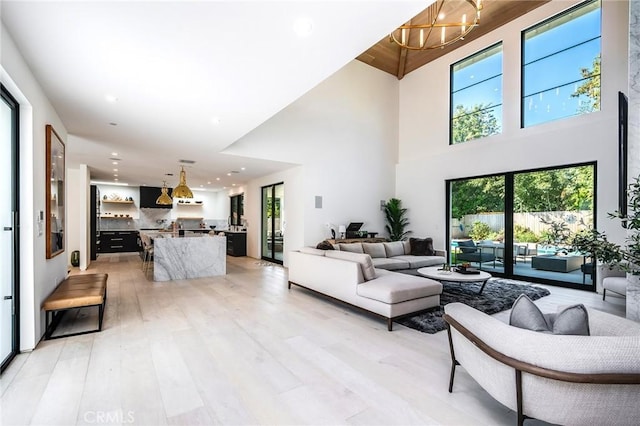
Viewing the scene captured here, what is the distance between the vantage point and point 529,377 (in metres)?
1.50

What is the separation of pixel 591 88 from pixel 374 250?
518 centimetres

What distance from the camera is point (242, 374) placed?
2395 mm

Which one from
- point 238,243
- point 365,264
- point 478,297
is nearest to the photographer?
point 365,264

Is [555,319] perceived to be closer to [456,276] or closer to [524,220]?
[456,276]

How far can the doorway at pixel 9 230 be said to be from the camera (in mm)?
2541

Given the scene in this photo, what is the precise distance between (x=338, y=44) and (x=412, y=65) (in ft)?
25.6

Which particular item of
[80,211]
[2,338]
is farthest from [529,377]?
[80,211]

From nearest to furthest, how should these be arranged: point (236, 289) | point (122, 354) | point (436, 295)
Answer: point (122, 354), point (436, 295), point (236, 289)

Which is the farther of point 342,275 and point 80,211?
point 80,211

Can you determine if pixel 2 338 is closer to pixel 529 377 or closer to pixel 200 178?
pixel 529 377

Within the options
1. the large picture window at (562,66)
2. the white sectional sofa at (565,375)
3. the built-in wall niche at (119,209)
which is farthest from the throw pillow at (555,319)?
the built-in wall niche at (119,209)

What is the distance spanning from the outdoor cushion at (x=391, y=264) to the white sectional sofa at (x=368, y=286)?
1.43m

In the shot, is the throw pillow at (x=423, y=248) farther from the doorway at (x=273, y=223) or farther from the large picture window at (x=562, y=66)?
the doorway at (x=273, y=223)

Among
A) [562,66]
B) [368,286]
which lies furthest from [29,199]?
[562,66]
